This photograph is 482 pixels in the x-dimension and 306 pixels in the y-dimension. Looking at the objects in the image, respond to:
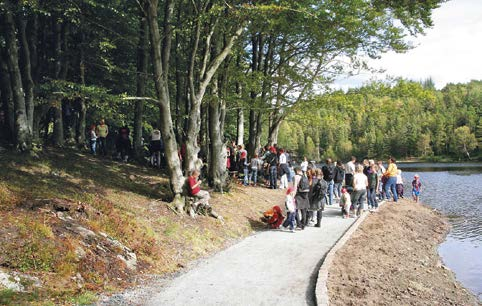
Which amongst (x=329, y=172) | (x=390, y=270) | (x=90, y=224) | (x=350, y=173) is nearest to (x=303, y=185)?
(x=390, y=270)

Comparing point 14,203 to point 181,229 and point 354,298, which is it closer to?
point 181,229

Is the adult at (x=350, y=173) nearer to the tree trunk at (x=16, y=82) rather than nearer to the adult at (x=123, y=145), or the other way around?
the adult at (x=123, y=145)

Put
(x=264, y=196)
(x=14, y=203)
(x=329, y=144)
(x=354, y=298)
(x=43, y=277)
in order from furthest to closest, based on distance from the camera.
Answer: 1. (x=329, y=144)
2. (x=264, y=196)
3. (x=14, y=203)
4. (x=354, y=298)
5. (x=43, y=277)

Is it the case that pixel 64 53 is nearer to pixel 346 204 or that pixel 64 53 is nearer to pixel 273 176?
pixel 273 176

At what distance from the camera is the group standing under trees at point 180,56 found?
41.0 ft

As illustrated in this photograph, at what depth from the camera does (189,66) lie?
523 inches

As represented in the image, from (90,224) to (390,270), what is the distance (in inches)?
296

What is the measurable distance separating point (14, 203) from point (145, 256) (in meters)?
3.05

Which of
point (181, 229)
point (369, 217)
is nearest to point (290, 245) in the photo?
point (181, 229)

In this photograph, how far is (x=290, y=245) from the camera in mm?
10984

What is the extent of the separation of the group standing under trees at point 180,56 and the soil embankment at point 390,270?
17.7 ft

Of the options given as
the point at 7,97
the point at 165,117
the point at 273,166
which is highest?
the point at 7,97

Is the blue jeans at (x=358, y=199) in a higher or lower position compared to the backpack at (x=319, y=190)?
lower

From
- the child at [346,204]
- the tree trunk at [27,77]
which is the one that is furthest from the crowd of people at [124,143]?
the child at [346,204]
